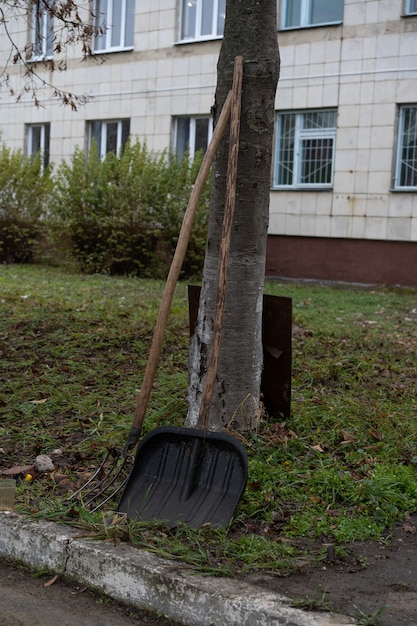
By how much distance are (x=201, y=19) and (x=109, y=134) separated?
3722mm

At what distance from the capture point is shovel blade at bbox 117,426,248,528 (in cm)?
402

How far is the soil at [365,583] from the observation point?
3.18m

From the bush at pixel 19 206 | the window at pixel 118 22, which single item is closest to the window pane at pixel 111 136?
the window at pixel 118 22

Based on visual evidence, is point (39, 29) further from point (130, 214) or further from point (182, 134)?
point (182, 134)

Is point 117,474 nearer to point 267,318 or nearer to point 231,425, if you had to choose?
point 231,425

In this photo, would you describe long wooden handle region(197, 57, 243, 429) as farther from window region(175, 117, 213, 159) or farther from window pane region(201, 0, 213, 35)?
window pane region(201, 0, 213, 35)

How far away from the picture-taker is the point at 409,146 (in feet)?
52.9

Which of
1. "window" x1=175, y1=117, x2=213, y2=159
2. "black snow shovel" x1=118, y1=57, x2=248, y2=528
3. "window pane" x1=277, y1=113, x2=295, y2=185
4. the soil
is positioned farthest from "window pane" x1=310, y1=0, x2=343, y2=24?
the soil

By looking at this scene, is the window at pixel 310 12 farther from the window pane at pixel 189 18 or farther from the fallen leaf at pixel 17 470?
the fallen leaf at pixel 17 470

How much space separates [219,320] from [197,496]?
2.99 feet

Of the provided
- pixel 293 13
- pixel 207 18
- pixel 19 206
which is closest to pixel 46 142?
pixel 19 206

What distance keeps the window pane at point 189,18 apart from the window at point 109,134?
2.61 m

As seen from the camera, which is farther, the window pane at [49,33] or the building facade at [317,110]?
the building facade at [317,110]

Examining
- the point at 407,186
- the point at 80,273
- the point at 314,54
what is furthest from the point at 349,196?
the point at 80,273
